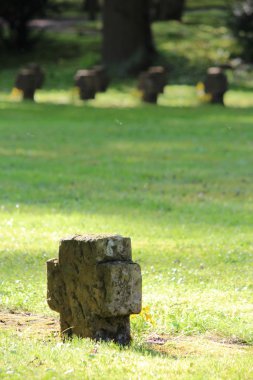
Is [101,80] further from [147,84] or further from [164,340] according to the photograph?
[164,340]

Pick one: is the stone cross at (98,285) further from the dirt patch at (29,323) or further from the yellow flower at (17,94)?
the yellow flower at (17,94)

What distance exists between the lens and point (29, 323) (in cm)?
771

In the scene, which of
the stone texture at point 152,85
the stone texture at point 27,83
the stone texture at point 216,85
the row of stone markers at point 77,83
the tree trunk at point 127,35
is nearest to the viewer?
the stone texture at point 216,85

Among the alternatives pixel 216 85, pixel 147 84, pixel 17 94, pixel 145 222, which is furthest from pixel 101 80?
pixel 145 222

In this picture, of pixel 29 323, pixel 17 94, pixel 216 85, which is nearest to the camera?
pixel 29 323

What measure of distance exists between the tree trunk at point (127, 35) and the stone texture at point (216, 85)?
18.5 ft

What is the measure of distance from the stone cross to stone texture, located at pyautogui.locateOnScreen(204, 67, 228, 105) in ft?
67.3

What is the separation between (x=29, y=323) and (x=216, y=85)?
20210 millimetres

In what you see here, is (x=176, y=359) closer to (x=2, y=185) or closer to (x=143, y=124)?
(x=2, y=185)

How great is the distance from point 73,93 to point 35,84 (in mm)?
1040

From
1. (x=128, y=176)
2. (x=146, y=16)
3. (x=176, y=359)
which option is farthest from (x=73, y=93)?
(x=176, y=359)

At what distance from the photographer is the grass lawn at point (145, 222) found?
6.54 meters

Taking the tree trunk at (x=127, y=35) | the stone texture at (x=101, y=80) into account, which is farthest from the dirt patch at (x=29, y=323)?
the tree trunk at (x=127, y=35)

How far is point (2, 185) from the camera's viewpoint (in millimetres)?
14961
